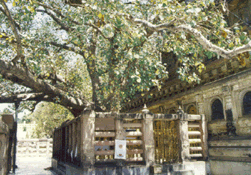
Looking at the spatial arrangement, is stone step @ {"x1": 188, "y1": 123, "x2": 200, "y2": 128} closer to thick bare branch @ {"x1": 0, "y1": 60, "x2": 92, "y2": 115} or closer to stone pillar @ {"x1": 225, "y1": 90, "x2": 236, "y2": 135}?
stone pillar @ {"x1": 225, "y1": 90, "x2": 236, "y2": 135}

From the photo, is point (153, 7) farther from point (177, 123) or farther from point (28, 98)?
point (28, 98)

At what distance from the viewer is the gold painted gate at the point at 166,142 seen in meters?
10.5

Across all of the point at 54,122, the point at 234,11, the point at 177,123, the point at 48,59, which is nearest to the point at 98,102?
the point at 48,59

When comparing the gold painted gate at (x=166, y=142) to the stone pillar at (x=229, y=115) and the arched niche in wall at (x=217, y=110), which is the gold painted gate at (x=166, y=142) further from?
the arched niche in wall at (x=217, y=110)

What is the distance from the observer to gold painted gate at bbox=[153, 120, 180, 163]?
1050 centimetres

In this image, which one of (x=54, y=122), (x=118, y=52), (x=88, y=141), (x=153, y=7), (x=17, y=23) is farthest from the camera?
(x=54, y=122)

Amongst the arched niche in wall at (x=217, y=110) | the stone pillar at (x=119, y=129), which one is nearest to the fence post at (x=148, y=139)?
the stone pillar at (x=119, y=129)

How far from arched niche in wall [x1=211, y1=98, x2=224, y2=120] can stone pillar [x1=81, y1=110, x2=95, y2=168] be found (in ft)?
22.0

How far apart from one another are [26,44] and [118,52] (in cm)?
428

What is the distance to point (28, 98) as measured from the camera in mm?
13023

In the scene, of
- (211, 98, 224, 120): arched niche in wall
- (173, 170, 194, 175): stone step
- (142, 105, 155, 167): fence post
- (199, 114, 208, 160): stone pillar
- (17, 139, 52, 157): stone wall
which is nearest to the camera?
(142, 105, 155, 167): fence post

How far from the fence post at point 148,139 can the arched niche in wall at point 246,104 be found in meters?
4.34

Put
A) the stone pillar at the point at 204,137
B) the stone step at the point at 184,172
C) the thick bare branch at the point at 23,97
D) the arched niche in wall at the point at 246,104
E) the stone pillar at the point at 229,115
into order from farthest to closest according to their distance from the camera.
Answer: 1. the thick bare branch at the point at 23,97
2. the stone pillar at the point at 204,137
3. the stone pillar at the point at 229,115
4. the arched niche in wall at the point at 246,104
5. the stone step at the point at 184,172

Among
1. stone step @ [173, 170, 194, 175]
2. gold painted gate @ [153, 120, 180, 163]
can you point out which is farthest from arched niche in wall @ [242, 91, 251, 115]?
stone step @ [173, 170, 194, 175]
